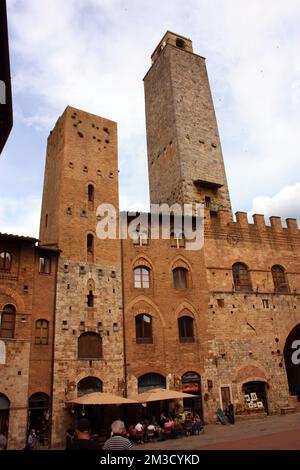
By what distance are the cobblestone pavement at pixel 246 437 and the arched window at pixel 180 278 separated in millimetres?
8013

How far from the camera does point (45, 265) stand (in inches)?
832

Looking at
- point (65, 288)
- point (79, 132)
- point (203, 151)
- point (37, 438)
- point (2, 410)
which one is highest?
point (203, 151)

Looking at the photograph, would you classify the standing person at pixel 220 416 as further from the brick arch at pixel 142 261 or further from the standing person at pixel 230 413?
the brick arch at pixel 142 261

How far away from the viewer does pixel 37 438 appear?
1819 cm

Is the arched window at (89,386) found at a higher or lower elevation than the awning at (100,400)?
higher

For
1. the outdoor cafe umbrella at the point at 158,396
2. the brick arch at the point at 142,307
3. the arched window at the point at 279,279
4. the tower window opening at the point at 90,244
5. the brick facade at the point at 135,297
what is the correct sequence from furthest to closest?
the arched window at the point at 279,279 < the tower window opening at the point at 90,244 < the brick arch at the point at 142,307 < the brick facade at the point at 135,297 < the outdoor cafe umbrella at the point at 158,396

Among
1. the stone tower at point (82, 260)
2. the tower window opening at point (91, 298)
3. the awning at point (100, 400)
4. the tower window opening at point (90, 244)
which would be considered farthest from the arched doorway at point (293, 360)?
the tower window opening at point (90, 244)

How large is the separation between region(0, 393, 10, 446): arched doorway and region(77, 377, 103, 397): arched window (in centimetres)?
345

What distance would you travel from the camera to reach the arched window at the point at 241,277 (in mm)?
26516

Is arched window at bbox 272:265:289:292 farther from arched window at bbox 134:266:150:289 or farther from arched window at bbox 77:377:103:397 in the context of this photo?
arched window at bbox 77:377:103:397

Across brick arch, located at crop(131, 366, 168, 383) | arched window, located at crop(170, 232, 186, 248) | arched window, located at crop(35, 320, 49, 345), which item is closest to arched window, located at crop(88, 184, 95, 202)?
arched window, located at crop(170, 232, 186, 248)

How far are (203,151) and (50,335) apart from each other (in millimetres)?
19656
